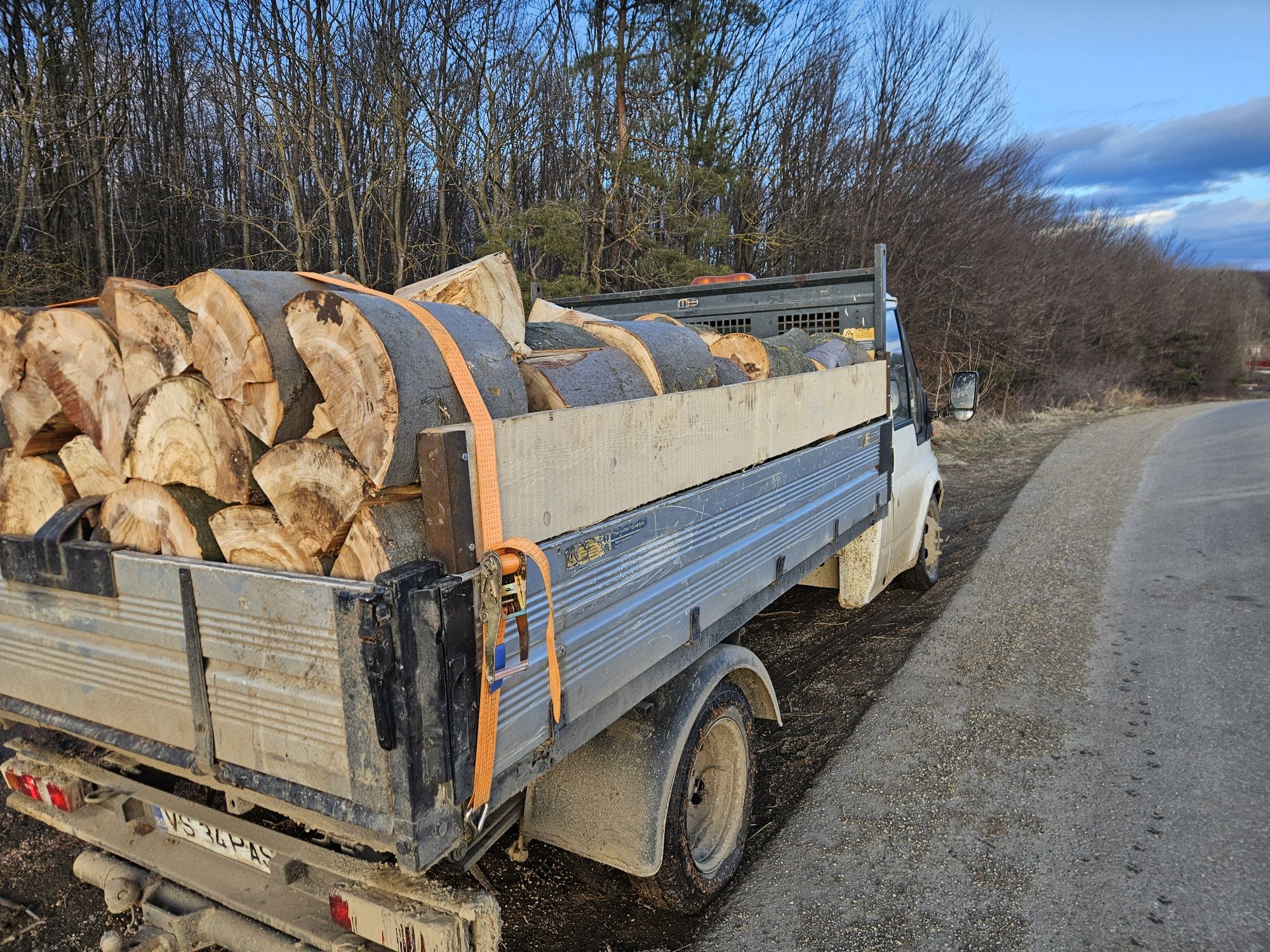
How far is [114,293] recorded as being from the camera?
6.43 ft

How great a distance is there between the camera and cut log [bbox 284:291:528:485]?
163 centimetres

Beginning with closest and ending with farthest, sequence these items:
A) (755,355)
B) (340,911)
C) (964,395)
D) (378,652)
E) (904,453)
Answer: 1. (378,652)
2. (340,911)
3. (755,355)
4. (904,453)
5. (964,395)

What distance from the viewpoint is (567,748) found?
6.41 feet

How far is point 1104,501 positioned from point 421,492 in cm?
956

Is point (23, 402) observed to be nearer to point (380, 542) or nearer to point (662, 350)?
point (380, 542)

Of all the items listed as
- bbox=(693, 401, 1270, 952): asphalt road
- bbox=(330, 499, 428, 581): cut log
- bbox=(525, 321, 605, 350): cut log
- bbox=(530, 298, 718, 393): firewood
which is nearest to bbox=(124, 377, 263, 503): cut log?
bbox=(330, 499, 428, 581): cut log

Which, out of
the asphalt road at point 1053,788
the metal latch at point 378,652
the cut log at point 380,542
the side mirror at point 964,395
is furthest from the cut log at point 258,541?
the side mirror at point 964,395

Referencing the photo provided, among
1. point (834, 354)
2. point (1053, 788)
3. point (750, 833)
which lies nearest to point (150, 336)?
point (750, 833)

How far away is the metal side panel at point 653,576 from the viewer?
71.2 inches

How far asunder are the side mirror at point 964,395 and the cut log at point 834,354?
42.4 inches

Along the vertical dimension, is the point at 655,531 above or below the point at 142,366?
below

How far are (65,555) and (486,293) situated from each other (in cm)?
139

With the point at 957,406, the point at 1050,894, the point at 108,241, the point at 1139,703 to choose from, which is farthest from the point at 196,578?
the point at 108,241

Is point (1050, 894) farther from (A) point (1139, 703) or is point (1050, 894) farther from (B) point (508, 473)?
(B) point (508, 473)
